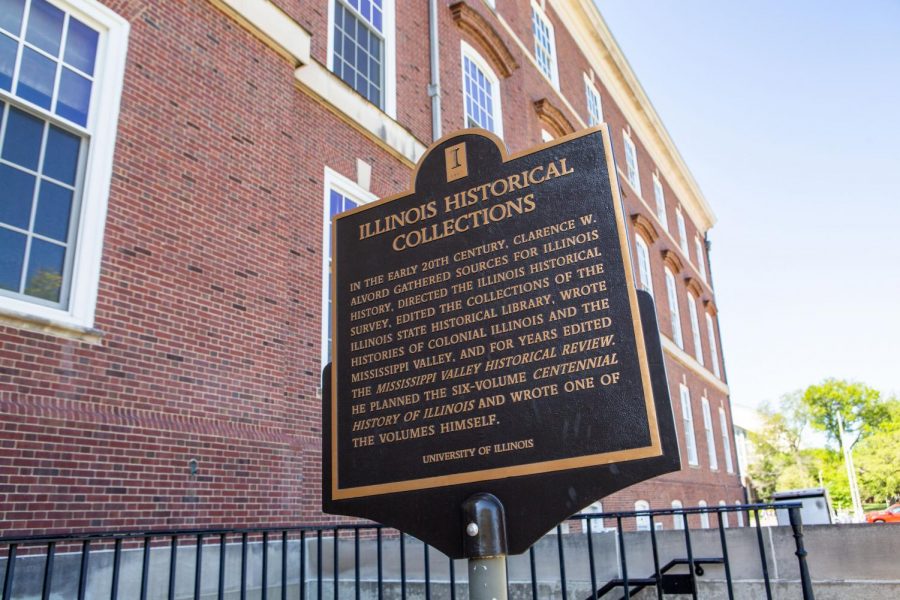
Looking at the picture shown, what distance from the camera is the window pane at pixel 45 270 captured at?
6.11 meters

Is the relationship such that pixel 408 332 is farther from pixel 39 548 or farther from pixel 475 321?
pixel 39 548

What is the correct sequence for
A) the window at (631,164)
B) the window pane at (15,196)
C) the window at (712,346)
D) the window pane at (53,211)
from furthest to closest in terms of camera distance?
the window at (712,346) → the window at (631,164) → the window pane at (53,211) → the window pane at (15,196)

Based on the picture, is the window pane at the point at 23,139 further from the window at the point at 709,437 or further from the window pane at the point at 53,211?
the window at the point at 709,437

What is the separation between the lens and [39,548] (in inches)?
222

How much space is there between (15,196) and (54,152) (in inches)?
23.7

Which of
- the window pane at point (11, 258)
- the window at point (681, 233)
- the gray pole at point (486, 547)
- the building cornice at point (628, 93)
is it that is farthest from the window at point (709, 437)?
the gray pole at point (486, 547)

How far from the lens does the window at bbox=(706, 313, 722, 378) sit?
103 feet

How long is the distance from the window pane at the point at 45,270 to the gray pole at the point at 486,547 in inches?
190

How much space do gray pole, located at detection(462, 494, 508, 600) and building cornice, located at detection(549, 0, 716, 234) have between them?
817 inches

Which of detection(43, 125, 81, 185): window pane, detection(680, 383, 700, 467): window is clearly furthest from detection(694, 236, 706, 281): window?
detection(43, 125, 81, 185): window pane

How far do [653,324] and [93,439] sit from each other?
507 cm

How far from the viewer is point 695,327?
29578mm

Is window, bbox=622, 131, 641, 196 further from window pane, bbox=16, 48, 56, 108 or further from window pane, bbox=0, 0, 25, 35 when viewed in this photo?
window pane, bbox=0, 0, 25, 35

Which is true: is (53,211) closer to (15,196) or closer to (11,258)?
(15,196)
